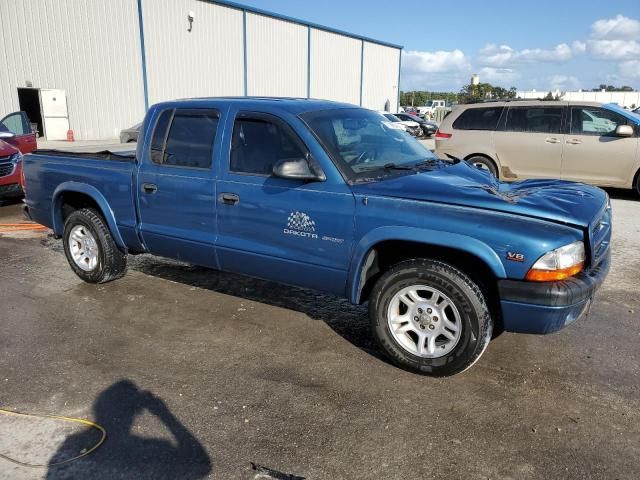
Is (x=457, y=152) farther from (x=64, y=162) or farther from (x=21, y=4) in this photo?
(x=21, y=4)

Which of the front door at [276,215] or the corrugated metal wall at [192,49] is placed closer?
the front door at [276,215]

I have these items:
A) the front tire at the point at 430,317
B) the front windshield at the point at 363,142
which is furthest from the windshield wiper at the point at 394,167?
the front tire at the point at 430,317

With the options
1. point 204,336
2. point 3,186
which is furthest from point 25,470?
point 3,186

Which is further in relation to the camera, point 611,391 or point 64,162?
point 64,162

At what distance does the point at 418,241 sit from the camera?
133 inches

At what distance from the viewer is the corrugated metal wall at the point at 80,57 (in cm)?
2280

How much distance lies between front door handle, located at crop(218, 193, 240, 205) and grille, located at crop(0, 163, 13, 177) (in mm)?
7107

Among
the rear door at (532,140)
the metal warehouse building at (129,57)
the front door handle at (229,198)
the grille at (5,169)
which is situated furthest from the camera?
the metal warehouse building at (129,57)

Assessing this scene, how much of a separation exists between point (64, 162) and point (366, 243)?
3518 mm

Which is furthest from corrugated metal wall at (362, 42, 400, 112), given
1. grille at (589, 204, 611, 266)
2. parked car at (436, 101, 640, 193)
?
grille at (589, 204, 611, 266)

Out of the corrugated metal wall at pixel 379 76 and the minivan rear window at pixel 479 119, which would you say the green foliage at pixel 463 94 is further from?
the minivan rear window at pixel 479 119

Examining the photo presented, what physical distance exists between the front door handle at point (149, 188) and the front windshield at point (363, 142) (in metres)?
1.50

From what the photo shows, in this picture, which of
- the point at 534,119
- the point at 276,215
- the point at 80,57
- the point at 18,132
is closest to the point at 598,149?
the point at 534,119

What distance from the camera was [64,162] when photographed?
5406mm
